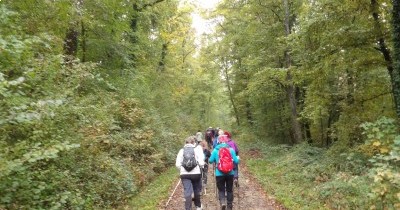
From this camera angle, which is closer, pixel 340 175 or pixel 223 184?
pixel 340 175

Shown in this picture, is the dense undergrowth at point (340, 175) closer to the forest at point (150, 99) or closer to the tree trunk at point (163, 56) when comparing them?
the forest at point (150, 99)

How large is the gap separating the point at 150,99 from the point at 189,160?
13348 millimetres

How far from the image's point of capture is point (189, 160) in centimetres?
815

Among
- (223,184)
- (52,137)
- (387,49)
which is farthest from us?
(387,49)

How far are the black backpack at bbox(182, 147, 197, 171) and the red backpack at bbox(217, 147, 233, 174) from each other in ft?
2.25

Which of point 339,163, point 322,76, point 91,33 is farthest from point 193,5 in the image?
point 339,163

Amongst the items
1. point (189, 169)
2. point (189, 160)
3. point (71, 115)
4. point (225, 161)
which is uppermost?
point (71, 115)

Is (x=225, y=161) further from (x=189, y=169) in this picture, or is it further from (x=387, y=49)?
(x=387, y=49)

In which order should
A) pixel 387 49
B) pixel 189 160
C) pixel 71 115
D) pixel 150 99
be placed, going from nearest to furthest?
pixel 189 160 → pixel 71 115 → pixel 387 49 → pixel 150 99

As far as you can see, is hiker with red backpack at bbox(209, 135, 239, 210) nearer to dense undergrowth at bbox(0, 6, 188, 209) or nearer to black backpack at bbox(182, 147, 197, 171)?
black backpack at bbox(182, 147, 197, 171)

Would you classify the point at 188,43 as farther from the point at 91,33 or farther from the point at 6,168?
the point at 6,168

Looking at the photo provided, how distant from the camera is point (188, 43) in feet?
132

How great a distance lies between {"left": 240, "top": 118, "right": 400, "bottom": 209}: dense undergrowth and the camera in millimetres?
5684

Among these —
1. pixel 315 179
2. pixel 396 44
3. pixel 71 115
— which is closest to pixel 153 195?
pixel 71 115
